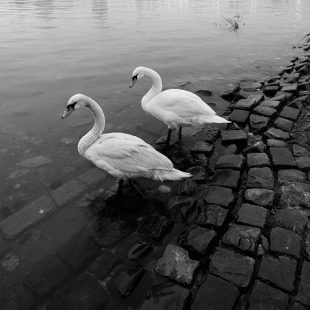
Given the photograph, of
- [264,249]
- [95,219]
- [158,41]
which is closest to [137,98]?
[95,219]

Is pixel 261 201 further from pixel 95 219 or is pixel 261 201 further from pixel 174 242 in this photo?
pixel 95 219

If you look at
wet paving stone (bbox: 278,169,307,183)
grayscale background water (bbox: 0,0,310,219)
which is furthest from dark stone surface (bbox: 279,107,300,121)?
wet paving stone (bbox: 278,169,307,183)

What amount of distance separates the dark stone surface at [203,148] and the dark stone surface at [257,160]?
0.79 m

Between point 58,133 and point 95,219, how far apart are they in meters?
3.13

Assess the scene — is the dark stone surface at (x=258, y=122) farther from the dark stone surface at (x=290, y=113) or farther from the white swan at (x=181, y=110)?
the white swan at (x=181, y=110)

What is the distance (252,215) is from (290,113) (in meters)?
3.65

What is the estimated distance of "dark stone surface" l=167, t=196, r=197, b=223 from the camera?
12.4 ft

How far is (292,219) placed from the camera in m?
3.35

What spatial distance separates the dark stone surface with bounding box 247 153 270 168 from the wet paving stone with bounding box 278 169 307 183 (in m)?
0.27

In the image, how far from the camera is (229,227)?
3.42 metres

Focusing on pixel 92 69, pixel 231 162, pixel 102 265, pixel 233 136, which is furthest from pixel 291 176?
pixel 92 69

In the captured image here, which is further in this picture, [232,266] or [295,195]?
[295,195]

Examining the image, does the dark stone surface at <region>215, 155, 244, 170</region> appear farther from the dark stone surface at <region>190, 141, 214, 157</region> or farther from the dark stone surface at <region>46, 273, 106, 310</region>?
the dark stone surface at <region>46, 273, 106, 310</region>

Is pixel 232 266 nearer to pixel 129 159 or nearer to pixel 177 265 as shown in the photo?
pixel 177 265
